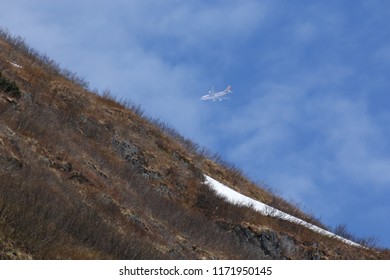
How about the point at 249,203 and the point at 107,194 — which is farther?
the point at 249,203

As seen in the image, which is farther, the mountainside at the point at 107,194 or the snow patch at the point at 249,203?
the snow patch at the point at 249,203

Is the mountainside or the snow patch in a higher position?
the snow patch

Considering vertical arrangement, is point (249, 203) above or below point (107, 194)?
above

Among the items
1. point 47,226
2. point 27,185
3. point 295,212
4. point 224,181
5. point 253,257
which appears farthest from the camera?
point 295,212

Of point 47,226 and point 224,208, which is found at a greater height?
point 224,208

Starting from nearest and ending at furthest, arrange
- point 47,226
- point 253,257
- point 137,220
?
point 47,226, point 137,220, point 253,257

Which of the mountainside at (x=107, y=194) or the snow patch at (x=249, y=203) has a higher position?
the snow patch at (x=249, y=203)

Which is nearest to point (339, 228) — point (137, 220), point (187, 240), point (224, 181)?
point (224, 181)

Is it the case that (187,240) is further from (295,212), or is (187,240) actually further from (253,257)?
(295,212)
